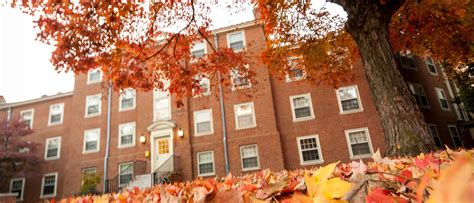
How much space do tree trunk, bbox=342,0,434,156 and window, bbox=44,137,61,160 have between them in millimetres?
23971

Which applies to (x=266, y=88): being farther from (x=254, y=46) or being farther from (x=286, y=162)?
(x=286, y=162)

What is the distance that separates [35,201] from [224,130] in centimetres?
1653

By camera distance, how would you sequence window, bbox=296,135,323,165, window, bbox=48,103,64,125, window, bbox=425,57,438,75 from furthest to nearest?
1. window, bbox=48,103,64,125
2. window, bbox=425,57,438,75
3. window, bbox=296,135,323,165

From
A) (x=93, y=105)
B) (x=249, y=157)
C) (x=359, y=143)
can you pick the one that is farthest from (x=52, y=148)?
(x=359, y=143)

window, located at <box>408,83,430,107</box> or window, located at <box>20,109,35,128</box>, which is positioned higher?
window, located at <box>20,109,35,128</box>

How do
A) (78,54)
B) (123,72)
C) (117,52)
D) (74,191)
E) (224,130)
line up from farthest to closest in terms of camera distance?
1. (74,191)
2. (224,130)
3. (123,72)
4. (117,52)
5. (78,54)

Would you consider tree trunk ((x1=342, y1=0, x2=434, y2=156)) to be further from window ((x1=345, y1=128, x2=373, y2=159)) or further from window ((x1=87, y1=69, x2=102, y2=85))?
window ((x1=87, y1=69, x2=102, y2=85))

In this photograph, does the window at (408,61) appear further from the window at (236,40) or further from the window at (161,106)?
the window at (161,106)

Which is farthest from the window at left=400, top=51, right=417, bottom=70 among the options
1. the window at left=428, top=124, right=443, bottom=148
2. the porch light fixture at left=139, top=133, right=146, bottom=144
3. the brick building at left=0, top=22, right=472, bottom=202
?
the porch light fixture at left=139, top=133, right=146, bottom=144

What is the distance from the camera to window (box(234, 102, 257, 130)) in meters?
17.2

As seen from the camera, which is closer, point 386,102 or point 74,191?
point 386,102

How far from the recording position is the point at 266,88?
17.5m

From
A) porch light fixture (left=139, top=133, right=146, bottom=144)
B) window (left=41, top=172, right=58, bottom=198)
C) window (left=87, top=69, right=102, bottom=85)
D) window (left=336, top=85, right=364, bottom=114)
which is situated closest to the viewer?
window (left=336, top=85, right=364, bottom=114)

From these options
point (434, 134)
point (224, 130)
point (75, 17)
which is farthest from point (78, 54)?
point (434, 134)
